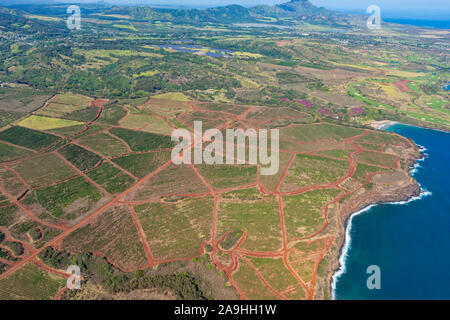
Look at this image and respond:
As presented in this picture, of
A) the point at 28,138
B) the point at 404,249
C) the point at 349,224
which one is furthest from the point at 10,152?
the point at 404,249

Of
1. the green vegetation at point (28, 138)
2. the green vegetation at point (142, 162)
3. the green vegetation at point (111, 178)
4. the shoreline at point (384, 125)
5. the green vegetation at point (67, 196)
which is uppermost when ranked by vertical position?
the shoreline at point (384, 125)

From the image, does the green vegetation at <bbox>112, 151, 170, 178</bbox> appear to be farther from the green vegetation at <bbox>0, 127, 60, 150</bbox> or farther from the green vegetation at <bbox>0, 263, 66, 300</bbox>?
the green vegetation at <bbox>0, 263, 66, 300</bbox>

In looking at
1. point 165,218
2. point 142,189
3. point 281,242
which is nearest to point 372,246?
point 281,242


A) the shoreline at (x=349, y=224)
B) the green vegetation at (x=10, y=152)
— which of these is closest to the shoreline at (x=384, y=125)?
the shoreline at (x=349, y=224)

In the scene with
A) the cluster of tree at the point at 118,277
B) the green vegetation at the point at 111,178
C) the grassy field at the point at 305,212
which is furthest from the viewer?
the green vegetation at the point at 111,178

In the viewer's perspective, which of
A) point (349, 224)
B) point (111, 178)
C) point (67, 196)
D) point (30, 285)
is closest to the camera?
point (30, 285)

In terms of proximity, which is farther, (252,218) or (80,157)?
(80,157)

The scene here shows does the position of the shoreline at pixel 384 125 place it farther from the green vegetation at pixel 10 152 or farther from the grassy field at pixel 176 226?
the green vegetation at pixel 10 152

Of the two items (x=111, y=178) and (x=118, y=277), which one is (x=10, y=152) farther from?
(x=118, y=277)

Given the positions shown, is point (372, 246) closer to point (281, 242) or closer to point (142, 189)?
point (281, 242)
